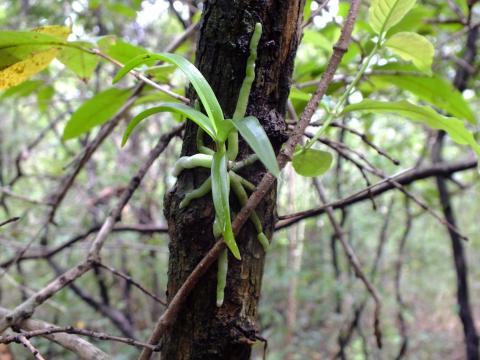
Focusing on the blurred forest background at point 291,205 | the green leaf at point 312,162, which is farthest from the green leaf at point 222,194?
the blurred forest background at point 291,205

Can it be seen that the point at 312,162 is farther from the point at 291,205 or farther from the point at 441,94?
Result: the point at 291,205

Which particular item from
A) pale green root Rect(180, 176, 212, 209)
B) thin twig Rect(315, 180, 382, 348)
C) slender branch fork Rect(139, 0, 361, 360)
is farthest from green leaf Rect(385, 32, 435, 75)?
pale green root Rect(180, 176, 212, 209)

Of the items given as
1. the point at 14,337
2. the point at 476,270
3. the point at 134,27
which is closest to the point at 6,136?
the point at 134,27

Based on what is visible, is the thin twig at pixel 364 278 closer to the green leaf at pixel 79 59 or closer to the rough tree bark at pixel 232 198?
the rough tree bark at pixel 232 198

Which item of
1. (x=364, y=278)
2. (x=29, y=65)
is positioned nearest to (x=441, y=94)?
(x=364, y=278)

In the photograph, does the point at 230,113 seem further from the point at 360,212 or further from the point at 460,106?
the point at 360,212
